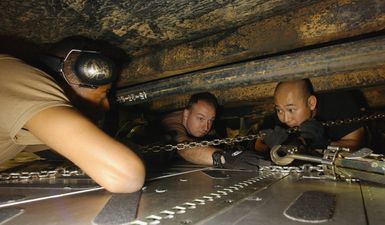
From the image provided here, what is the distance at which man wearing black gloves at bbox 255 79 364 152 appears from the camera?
308 centimetres

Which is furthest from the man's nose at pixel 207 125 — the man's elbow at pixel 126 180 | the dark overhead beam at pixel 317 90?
the man's elbow at pixel 126 180

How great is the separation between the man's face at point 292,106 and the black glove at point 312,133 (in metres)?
0.25

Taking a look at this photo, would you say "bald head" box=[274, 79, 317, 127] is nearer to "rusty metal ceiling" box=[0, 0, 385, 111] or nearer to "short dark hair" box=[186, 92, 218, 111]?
"short dark hair" box=[186, 92, 218, 111]

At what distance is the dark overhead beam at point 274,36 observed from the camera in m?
1.74

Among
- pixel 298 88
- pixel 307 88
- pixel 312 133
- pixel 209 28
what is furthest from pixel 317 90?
pixel 209 28

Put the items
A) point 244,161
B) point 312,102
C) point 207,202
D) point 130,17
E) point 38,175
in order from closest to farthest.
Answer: point 207,202, point 130,17, point 38,175, point 244,161, point 312,102

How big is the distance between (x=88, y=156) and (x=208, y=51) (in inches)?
52.6

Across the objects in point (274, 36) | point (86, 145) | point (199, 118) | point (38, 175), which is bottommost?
point (38, 175)

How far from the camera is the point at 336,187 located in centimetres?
159

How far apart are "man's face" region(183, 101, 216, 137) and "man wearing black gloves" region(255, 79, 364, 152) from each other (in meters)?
0.85

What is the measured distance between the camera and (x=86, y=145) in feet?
4.55

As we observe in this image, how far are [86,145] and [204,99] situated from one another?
96.9 inches

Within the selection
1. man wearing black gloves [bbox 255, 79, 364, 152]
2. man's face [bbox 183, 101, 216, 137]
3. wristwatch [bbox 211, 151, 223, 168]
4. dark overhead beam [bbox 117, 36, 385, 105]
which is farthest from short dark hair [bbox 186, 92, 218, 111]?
wristwatch [bbox 211, 151, 223, 168]

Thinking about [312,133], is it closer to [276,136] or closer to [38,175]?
[276,136]
